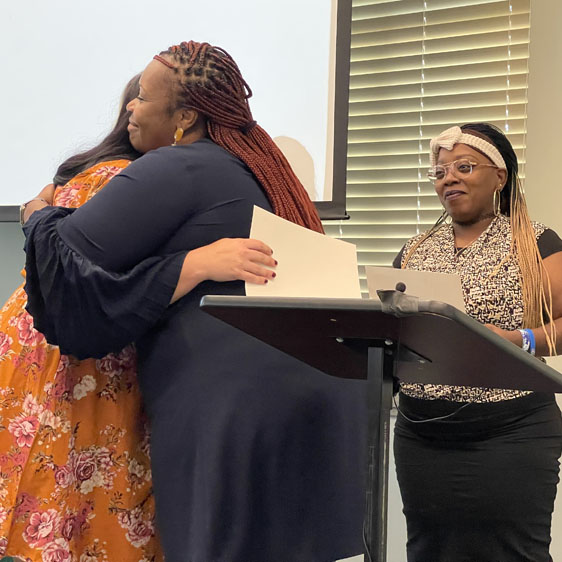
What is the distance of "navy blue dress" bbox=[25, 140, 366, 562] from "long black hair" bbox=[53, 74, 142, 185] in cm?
30

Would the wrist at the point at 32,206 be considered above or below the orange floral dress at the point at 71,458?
above

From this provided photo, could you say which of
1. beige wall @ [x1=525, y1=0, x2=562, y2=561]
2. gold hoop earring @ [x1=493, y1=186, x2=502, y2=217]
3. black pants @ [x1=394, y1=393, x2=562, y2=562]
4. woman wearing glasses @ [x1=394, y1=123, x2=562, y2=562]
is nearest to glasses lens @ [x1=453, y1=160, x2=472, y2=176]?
woman wearing glasses @ [x1=394, y1=123, x2=562, y2=562]

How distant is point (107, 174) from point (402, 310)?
0.89 m

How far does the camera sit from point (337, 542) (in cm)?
131

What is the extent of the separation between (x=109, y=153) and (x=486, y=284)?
3.38 ft

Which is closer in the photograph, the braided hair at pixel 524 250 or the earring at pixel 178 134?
the earring at pixel 178 134

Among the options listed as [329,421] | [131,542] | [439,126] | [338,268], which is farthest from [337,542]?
[439,126]

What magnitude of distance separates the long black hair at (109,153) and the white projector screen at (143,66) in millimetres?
969

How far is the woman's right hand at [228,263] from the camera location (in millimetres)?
1216

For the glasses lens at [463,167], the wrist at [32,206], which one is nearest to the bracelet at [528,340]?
the glasses lens at [463,167]

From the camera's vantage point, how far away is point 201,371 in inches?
51.1

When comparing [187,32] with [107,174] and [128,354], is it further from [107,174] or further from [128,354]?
[128,354]

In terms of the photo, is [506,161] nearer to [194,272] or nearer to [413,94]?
[413,94]

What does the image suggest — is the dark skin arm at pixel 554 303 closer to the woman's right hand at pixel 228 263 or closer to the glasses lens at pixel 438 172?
the glasses lens at pixel 438 172
